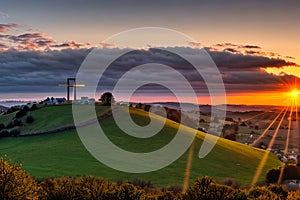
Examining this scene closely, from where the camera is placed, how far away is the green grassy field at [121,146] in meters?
58.6

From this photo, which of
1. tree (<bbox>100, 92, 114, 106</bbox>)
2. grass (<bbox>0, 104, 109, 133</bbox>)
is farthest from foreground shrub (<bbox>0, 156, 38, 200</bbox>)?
tree (<bbox>100, 92, 114, 106</bbox>)

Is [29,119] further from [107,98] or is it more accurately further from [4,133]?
[107,98]

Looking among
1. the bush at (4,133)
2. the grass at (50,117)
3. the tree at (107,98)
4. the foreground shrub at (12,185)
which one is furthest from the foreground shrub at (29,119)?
the foreground shrub at (12,185)

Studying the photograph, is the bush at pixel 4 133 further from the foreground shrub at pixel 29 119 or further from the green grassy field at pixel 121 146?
the foreground shrub at pixel 29 119

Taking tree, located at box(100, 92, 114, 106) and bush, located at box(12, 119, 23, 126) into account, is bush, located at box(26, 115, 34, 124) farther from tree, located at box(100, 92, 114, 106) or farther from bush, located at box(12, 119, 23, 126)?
tree, located at box(100, 92, 114, 106)

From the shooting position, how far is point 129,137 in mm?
82688

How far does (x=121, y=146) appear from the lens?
75.9 m

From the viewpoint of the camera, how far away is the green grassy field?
192ft

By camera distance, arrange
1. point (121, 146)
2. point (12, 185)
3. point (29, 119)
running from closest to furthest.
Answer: point (12, 185), point (121, 146), point (29, 119)

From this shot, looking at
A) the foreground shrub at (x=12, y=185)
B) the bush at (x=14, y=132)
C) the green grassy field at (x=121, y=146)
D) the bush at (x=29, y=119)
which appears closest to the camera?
the foreground shrub at (x=12, y=185)

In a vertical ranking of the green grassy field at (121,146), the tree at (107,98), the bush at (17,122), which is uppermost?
the tree at (107,98)

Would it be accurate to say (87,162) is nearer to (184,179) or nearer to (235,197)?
(184,179)

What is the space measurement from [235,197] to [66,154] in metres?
38.6

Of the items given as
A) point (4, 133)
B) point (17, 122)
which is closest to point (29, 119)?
point (17, 122)
